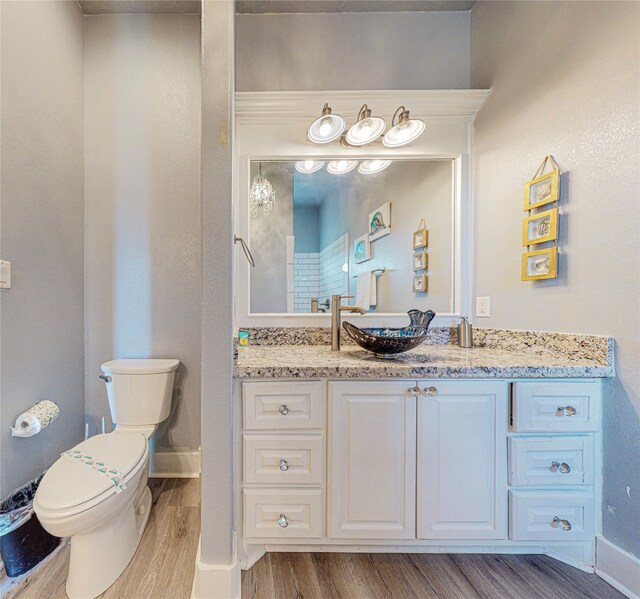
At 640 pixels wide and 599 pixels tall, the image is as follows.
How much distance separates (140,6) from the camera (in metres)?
1.77

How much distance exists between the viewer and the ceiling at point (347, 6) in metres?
1.70

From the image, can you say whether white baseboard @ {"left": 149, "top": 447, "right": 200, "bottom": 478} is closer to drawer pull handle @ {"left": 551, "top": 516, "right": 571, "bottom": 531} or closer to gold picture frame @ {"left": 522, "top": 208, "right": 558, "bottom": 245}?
drawer pull handle @ {"left": 551, "top": 516, "right": 571, "bottom": 531}

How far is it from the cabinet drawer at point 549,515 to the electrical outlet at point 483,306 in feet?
2.83

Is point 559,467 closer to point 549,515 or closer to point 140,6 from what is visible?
point 549,515

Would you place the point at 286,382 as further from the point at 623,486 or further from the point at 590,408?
the point at 623,486

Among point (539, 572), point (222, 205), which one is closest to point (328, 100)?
point (222, 205)

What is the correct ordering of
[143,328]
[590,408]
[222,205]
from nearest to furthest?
[222,205] < [590,408] < [143,328]

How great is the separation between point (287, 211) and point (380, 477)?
1420mm

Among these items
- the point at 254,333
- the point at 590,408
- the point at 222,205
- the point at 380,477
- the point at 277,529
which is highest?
the point at 222,205

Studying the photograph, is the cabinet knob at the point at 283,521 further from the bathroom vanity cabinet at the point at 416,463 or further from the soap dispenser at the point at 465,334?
the soap dispenser at the point at 465,334

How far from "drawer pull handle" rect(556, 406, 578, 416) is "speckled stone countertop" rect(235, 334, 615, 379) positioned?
0.13 metres

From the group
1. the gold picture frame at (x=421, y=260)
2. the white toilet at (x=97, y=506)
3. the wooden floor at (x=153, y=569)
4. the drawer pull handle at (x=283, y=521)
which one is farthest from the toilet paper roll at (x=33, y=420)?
the gold picture frame at (x=421, y=260)

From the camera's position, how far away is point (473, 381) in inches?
46.0

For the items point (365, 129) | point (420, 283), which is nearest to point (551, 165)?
point (420, 283)
